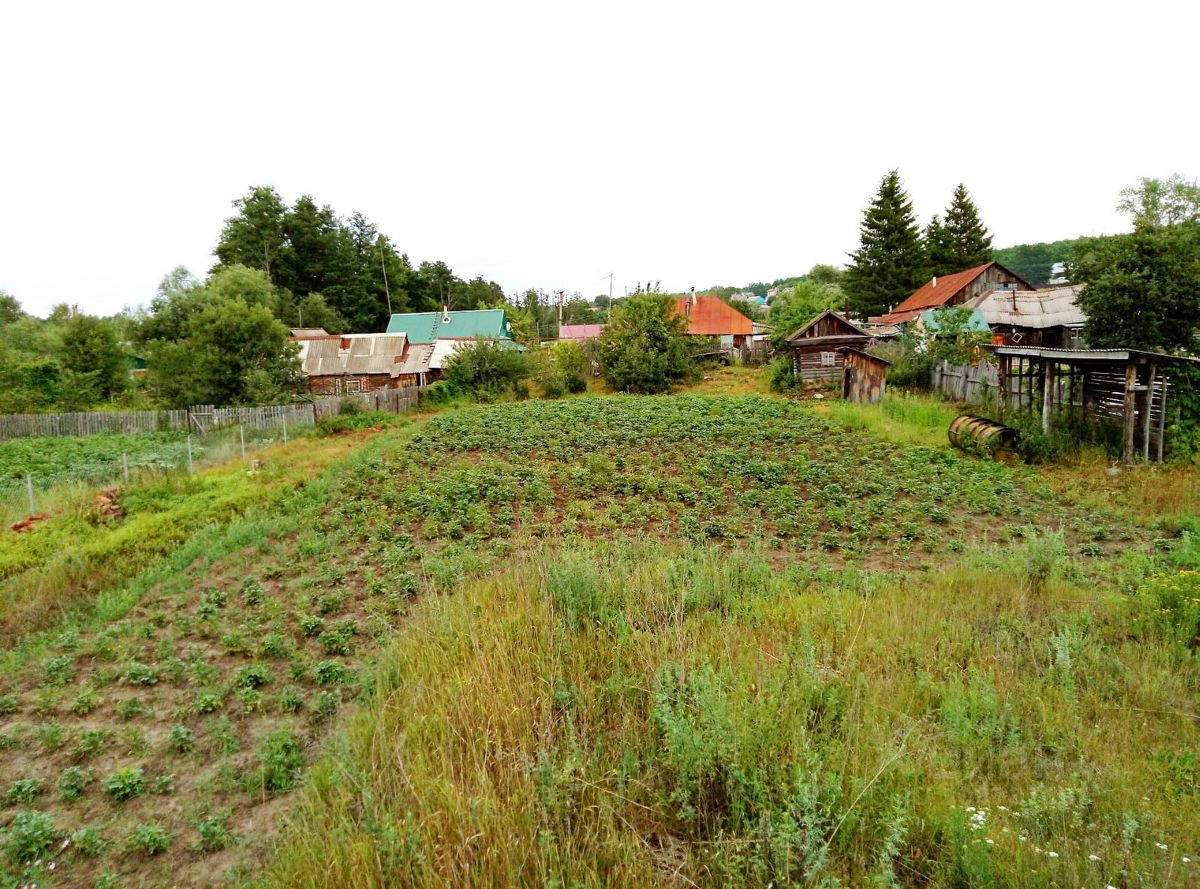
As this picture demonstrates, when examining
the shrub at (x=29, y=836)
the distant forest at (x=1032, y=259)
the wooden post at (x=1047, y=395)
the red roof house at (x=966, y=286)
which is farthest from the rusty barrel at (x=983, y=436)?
the distant forest at (x=1032, y=259)

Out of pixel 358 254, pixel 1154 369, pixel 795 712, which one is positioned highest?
pixel 358 254

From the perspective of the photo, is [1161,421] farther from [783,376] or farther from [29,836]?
[29,836]

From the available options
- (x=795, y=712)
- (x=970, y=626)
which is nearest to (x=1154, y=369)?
(x=970, y=626)

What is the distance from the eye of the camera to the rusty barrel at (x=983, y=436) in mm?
12766

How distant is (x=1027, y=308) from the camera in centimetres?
3069

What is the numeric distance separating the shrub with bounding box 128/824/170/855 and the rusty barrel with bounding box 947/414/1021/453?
14.3 m

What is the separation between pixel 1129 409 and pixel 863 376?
31.9ft

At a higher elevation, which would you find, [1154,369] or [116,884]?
[1154,369]

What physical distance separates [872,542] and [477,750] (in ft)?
21.9

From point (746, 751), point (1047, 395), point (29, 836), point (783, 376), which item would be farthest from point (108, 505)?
point (783, 376)

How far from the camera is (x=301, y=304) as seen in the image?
2088 inches

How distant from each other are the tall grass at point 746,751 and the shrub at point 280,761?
62 cm

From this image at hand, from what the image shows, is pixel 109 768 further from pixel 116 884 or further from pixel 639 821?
pixel 639 821

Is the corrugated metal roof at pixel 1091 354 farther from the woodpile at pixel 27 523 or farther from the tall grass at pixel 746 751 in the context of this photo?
the woodpile at pixel 27 523
